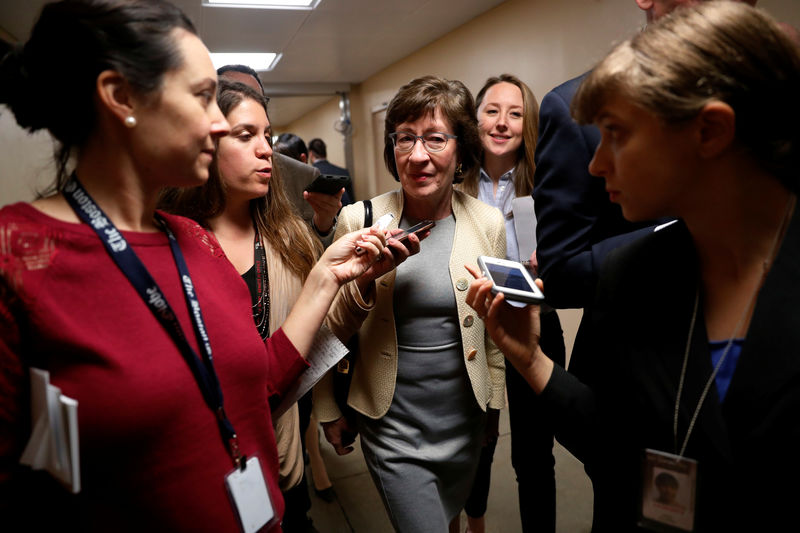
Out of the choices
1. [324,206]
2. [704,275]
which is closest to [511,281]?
[704,275]

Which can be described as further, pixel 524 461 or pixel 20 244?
pixel 524 461

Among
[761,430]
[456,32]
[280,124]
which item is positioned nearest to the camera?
[761,430]

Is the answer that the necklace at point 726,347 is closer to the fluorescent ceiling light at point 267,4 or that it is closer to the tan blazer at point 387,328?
the tan blazer at point 387,328

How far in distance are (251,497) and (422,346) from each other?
0.73m

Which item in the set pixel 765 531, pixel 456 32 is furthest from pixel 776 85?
pixel 456 32

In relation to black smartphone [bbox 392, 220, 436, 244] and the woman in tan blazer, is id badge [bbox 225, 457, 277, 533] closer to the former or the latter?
the woman in tan blazer

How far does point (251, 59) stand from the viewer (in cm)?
654

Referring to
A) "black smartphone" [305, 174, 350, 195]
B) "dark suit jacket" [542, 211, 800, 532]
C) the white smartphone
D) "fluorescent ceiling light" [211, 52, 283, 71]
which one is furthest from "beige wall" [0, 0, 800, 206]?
"fluorescent ceiling light" [211, 52, 283, 71]

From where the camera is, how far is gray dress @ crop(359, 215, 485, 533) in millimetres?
1514

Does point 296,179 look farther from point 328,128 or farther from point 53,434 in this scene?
point 328,128

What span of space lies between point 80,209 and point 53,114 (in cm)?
17

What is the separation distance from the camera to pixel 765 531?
717mm

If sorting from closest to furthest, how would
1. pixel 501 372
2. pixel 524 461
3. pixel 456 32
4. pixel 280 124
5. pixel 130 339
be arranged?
pixel 130 339 → pixel 501 372 → pixel 524 461 → pixel 456 32 → pixel 280 124

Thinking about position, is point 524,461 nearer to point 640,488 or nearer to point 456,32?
point 640,488
